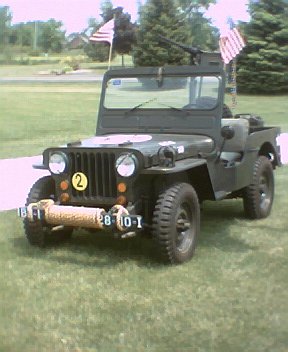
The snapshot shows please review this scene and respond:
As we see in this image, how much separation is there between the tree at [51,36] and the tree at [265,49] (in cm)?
6552

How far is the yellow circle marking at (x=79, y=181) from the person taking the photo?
17.8 ft

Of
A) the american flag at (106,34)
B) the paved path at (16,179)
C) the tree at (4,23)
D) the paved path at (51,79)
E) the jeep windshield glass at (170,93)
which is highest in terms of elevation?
the tree at (4,23)

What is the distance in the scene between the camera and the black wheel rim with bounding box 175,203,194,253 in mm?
5387

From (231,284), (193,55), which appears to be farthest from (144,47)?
(231,284)

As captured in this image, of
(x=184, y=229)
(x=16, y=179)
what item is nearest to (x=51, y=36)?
(x=16, y=179)

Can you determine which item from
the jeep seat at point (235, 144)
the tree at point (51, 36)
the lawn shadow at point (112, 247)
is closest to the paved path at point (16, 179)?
the lawn shadow at point (112, 247)

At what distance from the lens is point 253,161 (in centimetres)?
689

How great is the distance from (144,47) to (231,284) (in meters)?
38.0

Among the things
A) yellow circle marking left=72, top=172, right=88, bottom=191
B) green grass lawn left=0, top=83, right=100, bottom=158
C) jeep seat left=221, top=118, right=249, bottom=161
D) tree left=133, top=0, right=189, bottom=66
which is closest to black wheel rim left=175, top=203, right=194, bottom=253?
yellow circle marking left=72, top=172, right=88, bottom=191

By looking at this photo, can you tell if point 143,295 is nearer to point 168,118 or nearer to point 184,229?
point 184,229

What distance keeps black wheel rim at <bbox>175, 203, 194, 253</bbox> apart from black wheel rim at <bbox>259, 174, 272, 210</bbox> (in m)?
1.67

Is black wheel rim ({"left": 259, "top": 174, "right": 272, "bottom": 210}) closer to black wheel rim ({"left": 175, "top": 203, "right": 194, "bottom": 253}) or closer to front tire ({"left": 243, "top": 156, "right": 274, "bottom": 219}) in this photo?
front tire ({"left": 243, "top": 156, "right": 274, "bottom": 219})

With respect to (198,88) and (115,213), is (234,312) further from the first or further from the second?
(198,88)

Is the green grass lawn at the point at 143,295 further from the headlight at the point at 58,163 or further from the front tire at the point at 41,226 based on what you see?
the headlight at the point at 58,163
